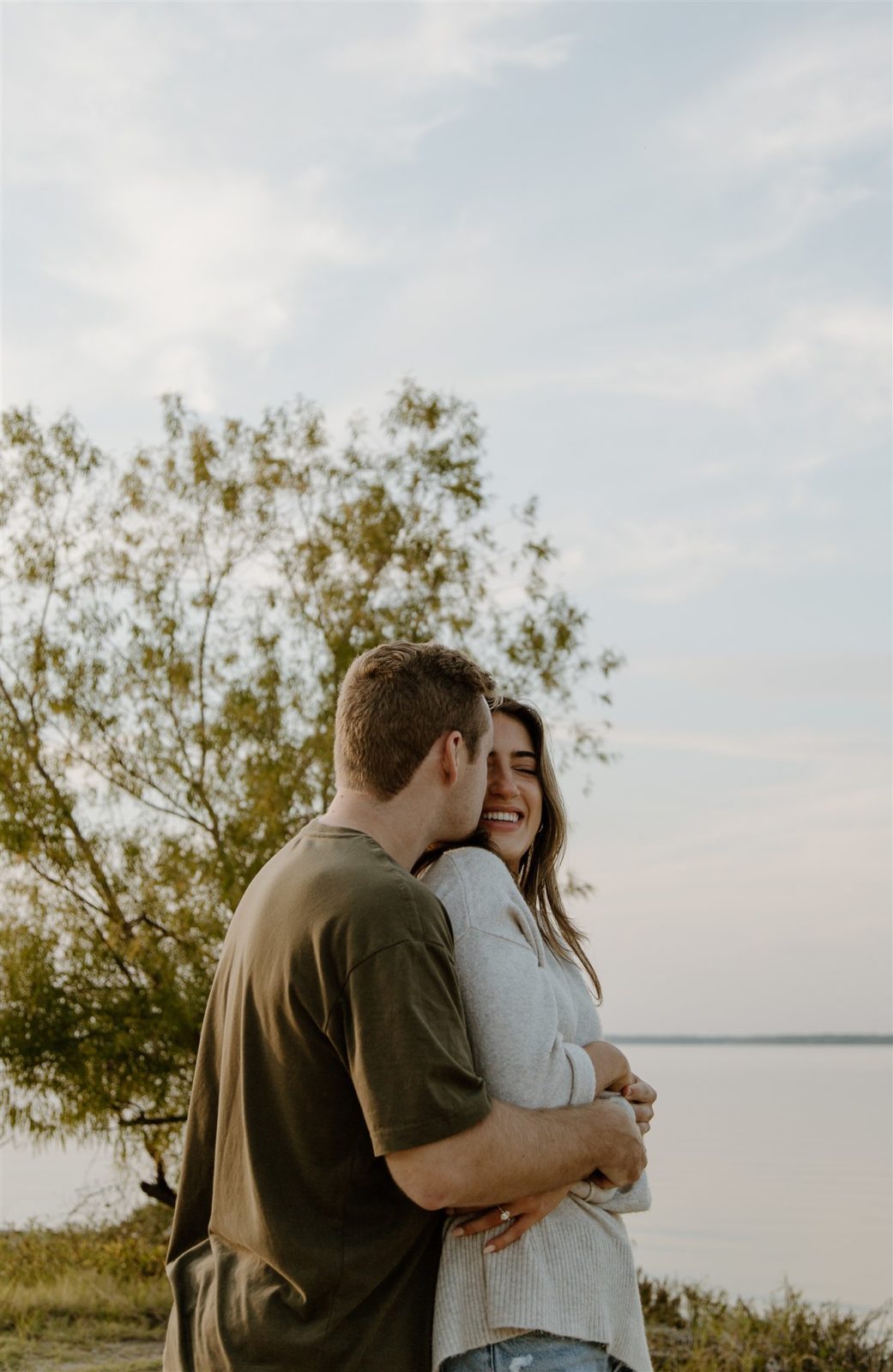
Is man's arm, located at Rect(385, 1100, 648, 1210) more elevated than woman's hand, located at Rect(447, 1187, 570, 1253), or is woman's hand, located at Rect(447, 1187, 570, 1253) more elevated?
man's arm, located at Rect(385, 1100, 648, 1210)

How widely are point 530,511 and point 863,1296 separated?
25.3 feet

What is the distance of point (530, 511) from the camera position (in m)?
9.62

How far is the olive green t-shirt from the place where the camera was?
2328mm

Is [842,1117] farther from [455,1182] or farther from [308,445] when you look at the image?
[455,1182]

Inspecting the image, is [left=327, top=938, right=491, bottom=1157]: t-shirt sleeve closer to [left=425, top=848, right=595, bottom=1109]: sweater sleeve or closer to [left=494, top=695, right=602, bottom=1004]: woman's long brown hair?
[left=425, top=848, right=595, bottom=1109]: sweater sleeve

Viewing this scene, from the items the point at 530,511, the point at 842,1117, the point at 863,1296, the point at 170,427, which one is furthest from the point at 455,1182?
the point at 842,1117

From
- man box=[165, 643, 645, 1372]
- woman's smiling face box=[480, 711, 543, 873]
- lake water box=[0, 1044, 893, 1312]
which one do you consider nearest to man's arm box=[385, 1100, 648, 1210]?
man box=[165, 643, 645, 1372]

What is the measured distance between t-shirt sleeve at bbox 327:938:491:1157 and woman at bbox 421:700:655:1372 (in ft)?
0.59

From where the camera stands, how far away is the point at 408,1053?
2305 mm

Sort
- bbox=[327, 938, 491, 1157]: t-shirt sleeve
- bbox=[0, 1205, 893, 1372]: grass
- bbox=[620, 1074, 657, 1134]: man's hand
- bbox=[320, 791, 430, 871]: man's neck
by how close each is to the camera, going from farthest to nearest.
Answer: bbox=[0, 1205, 893, 1372]: grass < bbox=[620, 1074, 657, 1134]: man's hand < bbox=[320, 791, 430, 871]: man's neck < bbox=[327, 938, 491, 1157]: t-shirt sleeve

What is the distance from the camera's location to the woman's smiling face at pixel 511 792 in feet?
10.7

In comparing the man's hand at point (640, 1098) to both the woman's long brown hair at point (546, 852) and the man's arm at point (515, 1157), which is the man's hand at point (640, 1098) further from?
the woman's long brown hair at point (546, 852)

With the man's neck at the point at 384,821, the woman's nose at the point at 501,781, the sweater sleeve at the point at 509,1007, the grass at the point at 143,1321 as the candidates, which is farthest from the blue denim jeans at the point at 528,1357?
the grass at the point at 143,1321

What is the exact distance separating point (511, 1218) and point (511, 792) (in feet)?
3.42
